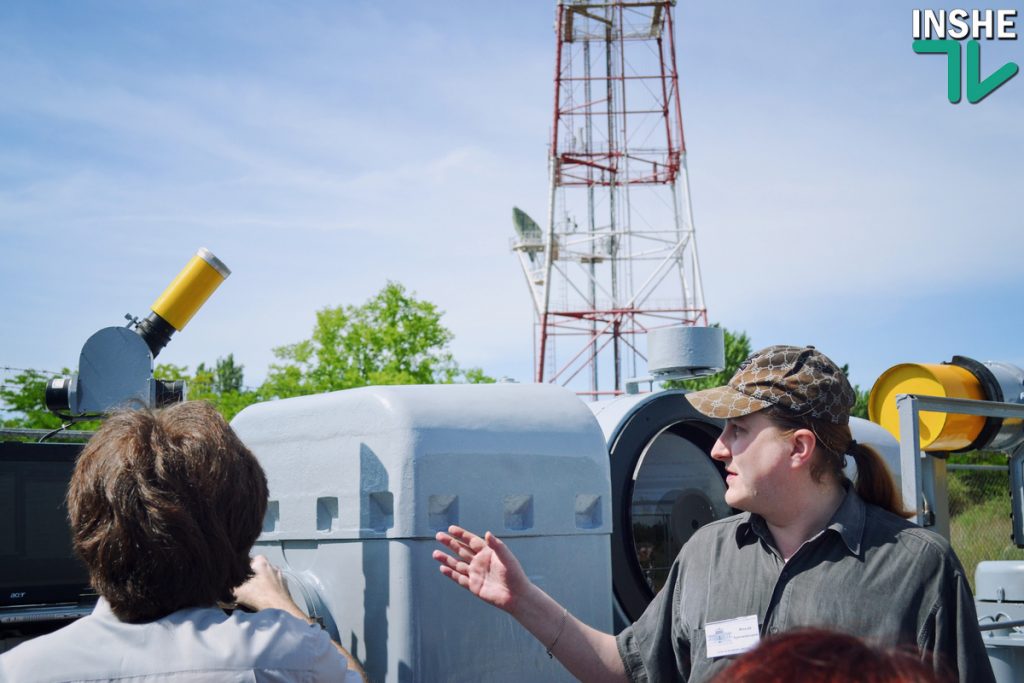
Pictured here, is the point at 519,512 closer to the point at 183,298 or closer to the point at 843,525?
the point at 843,525

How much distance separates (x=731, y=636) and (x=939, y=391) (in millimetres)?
3030

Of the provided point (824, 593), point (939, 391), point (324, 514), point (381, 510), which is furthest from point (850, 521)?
point (939, 391)

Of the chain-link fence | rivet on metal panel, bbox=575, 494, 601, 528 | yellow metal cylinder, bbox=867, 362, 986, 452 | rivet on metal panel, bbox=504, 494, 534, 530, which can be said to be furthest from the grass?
rivet on metal panel, bbox=504, 494, 534, 530

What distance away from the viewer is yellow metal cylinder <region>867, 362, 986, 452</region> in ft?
16.6

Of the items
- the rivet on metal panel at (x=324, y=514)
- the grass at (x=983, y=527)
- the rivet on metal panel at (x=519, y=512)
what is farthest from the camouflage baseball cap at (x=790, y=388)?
the grass at (x=983, y=527)

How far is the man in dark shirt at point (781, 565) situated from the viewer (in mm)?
2324

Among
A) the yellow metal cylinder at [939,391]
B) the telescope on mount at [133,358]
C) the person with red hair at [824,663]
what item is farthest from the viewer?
the yellow metal cylinder at [939,391]

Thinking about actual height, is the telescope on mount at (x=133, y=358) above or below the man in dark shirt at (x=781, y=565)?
above

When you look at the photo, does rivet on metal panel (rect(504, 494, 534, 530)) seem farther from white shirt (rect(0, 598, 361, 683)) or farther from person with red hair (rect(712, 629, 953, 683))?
person with red hair (rect(712, 629, 953, 683))

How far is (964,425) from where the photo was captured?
16.9ft

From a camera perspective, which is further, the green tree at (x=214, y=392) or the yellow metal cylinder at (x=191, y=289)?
the green tree at (x=214, y=392)

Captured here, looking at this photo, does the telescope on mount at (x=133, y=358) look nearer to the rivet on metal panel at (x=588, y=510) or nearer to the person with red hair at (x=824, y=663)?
the rivet on metal panel at (x=588, y=510)

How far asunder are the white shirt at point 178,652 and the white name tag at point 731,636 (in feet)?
3.20

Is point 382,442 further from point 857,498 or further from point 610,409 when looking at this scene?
point 857,498
